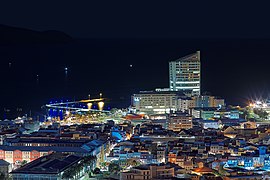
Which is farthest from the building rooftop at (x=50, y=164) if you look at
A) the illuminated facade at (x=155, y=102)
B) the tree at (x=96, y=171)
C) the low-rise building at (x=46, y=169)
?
the illuminated facade at (x=155, y=102)

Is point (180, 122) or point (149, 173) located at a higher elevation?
point (180, 122)

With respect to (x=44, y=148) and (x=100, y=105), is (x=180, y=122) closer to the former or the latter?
(x=44, y=148)

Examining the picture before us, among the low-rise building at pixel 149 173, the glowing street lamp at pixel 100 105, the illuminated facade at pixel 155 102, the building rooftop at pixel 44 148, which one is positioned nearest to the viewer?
the low-rise building at pixel 149 173

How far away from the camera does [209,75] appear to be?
32000 mm

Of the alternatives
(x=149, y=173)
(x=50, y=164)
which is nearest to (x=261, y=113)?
(x=149, y=173)

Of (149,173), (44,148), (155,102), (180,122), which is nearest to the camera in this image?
(149,173)

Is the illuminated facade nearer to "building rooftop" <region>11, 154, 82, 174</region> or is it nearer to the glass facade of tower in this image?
the glass facade of tower

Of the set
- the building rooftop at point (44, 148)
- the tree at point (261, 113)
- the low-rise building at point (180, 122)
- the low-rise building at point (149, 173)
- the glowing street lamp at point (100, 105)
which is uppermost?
the glowing street lamp at point (100, 105)

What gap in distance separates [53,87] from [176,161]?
51.0 feet

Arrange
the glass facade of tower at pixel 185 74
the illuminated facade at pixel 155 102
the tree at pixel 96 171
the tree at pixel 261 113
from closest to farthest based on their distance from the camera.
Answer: the tree at pixel 96 171 → the tree at pixel 261 113 → the illuminated facade at pixel 155 102 → the glass facade of tower at pixel 185 74

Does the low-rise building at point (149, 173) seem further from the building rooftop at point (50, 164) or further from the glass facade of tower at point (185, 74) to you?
the glass facade of tower at point (185, 74)

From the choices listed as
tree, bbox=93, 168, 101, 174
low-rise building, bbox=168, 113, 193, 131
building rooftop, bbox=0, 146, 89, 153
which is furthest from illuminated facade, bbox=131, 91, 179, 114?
tree, bbox=93, 168, 101, 174

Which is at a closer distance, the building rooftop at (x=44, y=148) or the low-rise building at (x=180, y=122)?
the building rooftop at (x=44, y=148)

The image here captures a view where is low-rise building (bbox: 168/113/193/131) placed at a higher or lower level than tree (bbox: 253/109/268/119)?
lower
